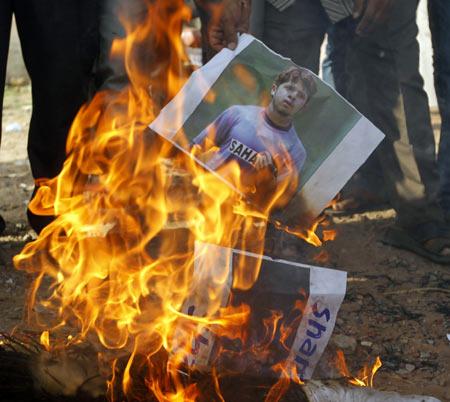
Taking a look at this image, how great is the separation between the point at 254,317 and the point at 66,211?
1254 mm

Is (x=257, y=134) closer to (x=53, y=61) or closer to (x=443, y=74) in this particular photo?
(x=53, y=61)

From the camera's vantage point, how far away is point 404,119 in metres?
4.65

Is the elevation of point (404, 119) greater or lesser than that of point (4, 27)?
lesser

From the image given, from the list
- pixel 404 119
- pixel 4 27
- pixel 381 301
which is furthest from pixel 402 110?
pixel 4 27

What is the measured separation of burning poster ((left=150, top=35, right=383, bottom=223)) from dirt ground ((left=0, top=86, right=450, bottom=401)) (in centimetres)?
65

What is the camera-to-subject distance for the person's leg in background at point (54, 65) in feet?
12.8

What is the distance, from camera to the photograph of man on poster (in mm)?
3475

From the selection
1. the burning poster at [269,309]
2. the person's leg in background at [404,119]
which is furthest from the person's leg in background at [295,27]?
the burning poster at [269,309]

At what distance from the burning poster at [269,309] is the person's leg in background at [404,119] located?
1731mm

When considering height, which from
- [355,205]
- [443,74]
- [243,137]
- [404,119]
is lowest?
[355,205]

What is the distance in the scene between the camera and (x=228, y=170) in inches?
139

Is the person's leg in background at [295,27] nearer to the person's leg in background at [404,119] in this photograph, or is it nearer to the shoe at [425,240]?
the person's leg in background at [404,119]

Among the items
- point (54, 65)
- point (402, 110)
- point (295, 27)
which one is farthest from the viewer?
point (402, 110)

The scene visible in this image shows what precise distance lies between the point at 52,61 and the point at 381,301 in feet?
6.29
